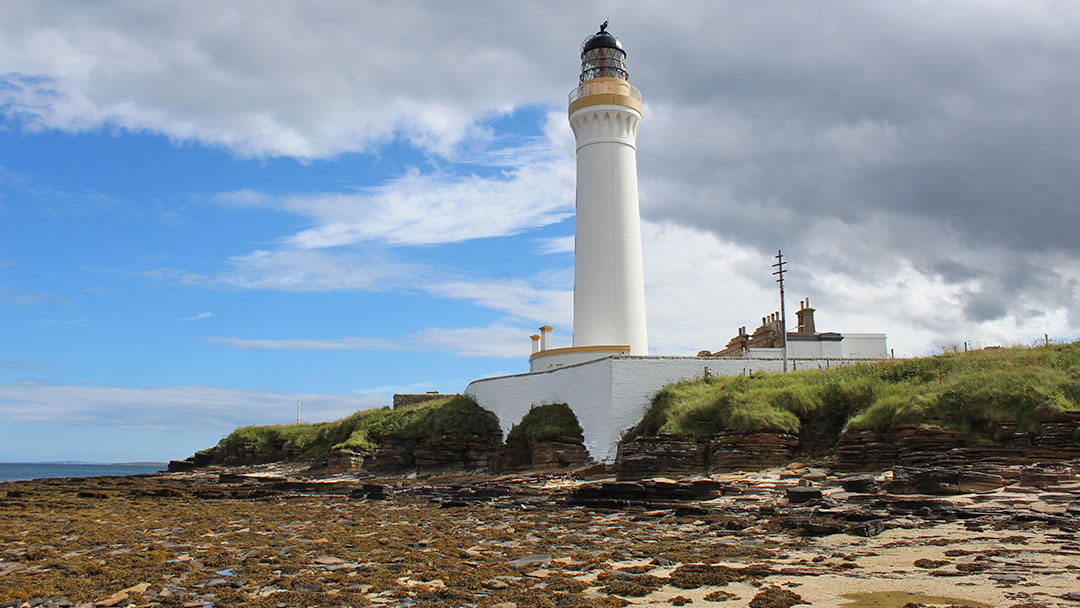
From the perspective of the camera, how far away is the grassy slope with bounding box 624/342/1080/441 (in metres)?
18.1

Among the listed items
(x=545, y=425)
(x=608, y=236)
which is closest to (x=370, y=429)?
(x=545, y=425)

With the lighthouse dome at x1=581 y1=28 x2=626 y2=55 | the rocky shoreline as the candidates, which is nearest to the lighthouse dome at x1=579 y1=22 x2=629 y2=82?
the lighthouse dome at x1=581 y1=28 x2=626 y2=55

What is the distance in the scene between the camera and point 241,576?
1088 centimetres

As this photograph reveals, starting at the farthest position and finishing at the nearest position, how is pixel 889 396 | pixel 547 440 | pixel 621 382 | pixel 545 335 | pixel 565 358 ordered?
pixel 545 335 → pixel 565 358 → pixel 547 440 → pixel 621 382 → pixel 889 396

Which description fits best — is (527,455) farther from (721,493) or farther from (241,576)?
(241,576)

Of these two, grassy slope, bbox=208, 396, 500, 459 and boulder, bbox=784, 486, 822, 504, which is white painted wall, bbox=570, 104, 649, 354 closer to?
grassy slope, bbox=208, 396, 500, 459

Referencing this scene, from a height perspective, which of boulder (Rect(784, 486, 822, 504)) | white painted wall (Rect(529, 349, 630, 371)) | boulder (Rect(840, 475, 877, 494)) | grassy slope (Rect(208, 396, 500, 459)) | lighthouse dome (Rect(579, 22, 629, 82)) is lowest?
boulder (Rect(784, 486, 822, 504))

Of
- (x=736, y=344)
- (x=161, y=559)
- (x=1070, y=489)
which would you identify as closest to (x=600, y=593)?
(x=161, y=559)

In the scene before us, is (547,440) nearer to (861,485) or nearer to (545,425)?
(545,425)

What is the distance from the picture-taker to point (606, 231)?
3403 cm

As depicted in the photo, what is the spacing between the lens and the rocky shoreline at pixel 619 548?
8.70 metres

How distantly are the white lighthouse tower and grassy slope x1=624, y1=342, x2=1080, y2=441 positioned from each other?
575 centimetres

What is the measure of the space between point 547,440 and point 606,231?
998 centimetres

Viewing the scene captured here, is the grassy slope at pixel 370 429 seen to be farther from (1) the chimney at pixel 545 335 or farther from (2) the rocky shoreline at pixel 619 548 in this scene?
(2) the rocky shoreline at pixel 619 548
